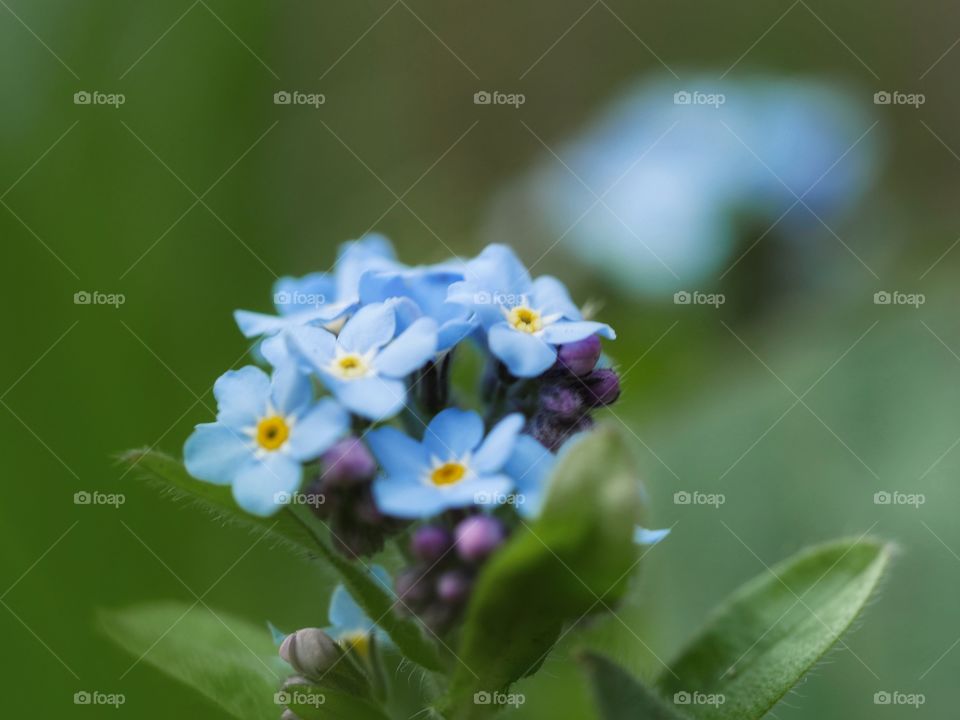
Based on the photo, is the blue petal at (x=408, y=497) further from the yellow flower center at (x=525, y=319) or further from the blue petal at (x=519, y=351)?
the yellow flower center at (x=525, y=319)

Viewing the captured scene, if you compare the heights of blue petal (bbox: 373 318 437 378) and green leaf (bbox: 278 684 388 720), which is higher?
blue petal (bbox: 373 318 437 378)

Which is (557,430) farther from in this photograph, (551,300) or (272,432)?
(272,432)

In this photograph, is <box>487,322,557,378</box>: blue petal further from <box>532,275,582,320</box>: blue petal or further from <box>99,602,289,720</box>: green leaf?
<box>99,602,289,720</box>: green leaf

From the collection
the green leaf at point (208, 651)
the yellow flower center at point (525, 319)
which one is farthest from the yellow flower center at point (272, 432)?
the green leaf at point (208, 651)

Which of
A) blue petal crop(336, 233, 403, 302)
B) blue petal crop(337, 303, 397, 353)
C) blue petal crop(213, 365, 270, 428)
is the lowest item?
blue petal crop(213, 365, 270, 428)

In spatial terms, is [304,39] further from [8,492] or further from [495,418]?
[495,418]

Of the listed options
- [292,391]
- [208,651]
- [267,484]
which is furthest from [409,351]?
[208,651]

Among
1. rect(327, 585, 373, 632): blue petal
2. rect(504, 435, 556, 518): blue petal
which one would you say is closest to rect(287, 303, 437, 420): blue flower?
rect(504, 435, 556, 518): blue petal
